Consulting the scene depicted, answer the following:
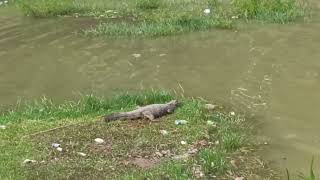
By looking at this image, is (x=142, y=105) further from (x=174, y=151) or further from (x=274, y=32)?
(x=274, y=32)

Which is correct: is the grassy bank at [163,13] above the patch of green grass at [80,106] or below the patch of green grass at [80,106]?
above

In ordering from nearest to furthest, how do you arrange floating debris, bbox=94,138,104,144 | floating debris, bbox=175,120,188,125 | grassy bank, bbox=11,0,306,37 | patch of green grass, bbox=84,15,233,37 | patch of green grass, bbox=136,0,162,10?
floating debris, bbox=94,138,104,144 → floating debris, bbox=175,120,188,125 → patch of green grass, bbox=84,15,233,37 → grassy bank, bbox=11,0,306,37 → patch of green grass, bbox=136,0,162,10

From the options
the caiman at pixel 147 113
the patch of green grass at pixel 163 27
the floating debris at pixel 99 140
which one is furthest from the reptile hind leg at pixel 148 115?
the patch of green grass at pixel 163 27

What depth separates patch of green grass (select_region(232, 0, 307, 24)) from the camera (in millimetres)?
12703

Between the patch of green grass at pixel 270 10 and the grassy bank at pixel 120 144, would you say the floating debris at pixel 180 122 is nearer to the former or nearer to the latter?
the grassy bank at pixel 120 144

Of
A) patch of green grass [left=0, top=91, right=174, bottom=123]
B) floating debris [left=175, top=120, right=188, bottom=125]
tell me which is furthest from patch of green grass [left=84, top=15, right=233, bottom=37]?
floating debris [left=175, top=120, right=188, bottom=125]

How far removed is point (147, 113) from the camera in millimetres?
7195

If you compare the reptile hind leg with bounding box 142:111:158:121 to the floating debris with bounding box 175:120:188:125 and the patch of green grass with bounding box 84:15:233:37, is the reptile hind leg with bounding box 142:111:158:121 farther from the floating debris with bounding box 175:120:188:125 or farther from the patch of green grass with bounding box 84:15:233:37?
the patch of green grass with bounding box 84:15:233:37

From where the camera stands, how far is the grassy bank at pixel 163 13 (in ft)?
41.0

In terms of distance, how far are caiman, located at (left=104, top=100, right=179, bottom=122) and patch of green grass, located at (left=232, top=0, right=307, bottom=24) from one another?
5900 mm

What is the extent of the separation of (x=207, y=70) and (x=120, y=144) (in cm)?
371

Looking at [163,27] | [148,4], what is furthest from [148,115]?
[148,4]

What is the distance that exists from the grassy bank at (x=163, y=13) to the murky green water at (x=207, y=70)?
0.45m

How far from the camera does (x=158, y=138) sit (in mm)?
6586
